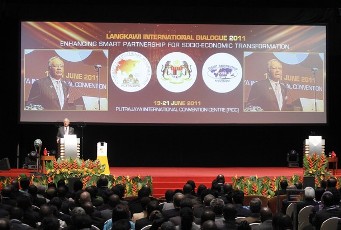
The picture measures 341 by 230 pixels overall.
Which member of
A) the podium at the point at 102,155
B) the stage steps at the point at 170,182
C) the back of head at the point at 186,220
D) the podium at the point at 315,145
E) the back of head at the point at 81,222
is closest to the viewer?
the back of head at the point at 81,222

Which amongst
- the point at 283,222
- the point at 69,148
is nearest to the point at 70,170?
the point at 69,148

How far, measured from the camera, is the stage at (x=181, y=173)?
14.6 metres

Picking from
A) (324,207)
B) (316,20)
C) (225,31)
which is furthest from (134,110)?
(324,207)

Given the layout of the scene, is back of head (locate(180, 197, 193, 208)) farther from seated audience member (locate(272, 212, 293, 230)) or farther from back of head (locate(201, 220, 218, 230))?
back of head (locate(201, 220, 218, 230))

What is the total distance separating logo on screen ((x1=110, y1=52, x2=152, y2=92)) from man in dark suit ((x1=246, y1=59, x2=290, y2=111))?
2233 mm

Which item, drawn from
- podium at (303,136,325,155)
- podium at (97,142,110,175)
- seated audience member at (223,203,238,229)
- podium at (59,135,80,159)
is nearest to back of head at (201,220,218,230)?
seated audience member at (223,203,238,229)

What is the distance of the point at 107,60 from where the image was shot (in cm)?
1664

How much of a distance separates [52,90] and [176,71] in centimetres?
260

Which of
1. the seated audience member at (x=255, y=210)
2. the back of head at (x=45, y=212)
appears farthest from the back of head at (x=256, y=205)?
the back of head at (x=45, y=212)

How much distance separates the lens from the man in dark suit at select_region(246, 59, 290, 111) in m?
16.8

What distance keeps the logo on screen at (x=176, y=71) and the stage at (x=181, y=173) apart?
5.72ft

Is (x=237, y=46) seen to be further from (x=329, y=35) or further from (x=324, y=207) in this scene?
(x=324, y=207)

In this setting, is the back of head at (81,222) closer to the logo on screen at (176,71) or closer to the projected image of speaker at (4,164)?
the projected image of speaker at (4,164)

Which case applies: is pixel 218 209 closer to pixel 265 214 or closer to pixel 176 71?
pixel 265 214
